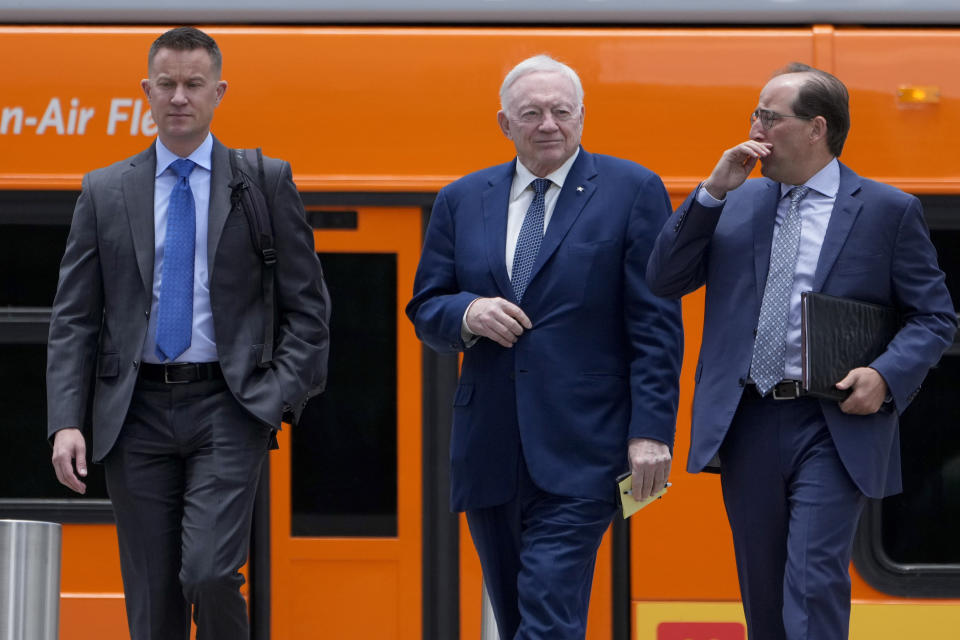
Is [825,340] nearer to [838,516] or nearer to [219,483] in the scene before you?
[838,516]

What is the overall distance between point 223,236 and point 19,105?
1.42 m

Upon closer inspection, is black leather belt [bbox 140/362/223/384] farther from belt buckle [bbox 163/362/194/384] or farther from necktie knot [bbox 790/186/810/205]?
necktie knot [bbox 790/186/810/205]

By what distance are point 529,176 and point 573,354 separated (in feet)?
1.68

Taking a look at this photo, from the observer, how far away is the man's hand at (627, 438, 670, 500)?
11.1 ft

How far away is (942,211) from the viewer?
456 centimetres

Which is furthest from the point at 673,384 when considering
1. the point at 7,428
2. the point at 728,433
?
the point at 7,428

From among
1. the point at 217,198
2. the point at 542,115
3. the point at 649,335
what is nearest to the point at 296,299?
the point at 217,198

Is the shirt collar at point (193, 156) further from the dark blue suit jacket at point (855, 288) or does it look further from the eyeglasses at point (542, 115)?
the dark blue suit jacket at point (855, 288)

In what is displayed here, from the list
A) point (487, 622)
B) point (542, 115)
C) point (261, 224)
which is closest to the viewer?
point (542, 115)

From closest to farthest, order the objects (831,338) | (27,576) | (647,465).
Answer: (831,338) < (647,465) < (27,576)

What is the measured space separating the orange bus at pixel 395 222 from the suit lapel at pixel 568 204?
1.02 metres

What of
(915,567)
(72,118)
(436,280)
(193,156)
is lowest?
(915,567)

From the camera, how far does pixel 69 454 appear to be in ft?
11.6

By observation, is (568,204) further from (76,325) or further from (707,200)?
(76,325)
